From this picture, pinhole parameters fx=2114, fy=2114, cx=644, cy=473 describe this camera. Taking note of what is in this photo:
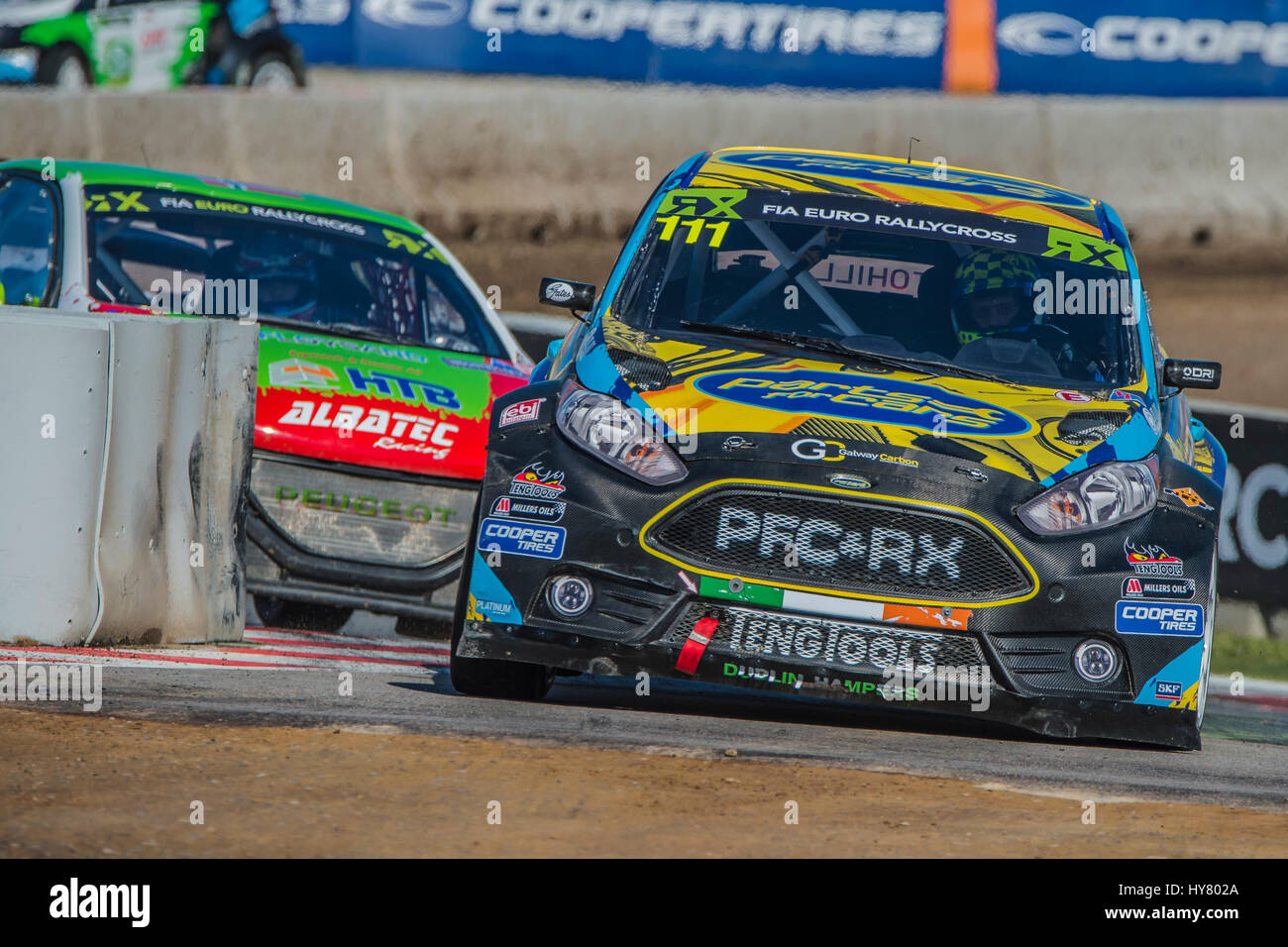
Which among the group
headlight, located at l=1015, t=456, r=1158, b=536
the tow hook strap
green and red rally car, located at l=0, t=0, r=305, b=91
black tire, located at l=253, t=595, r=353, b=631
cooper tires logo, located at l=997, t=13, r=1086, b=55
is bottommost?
black tire, located at l=253, t=595, r=353, b=631

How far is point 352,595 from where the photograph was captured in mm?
8062

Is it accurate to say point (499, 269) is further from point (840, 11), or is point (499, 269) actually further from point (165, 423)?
point (165, 423)

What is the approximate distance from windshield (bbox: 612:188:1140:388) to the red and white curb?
159 centimetres

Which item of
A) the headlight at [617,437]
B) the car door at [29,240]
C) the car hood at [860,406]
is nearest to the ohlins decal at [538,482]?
the headlight at [617,437]

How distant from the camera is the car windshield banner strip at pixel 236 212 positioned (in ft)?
29.7

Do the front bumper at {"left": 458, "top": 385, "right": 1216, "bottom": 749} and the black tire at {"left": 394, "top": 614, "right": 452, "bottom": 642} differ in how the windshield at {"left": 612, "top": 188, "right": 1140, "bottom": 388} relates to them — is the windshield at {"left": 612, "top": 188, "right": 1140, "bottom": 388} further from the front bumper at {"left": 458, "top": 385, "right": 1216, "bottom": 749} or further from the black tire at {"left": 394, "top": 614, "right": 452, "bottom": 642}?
the black tire at {"left": 394, "top": 614, "right": 452, "bottom": 642}

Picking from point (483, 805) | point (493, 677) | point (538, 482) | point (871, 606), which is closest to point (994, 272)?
point (871, 606)

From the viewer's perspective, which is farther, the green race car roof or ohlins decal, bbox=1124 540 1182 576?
the green race car roof

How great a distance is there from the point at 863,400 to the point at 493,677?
1.39 metres

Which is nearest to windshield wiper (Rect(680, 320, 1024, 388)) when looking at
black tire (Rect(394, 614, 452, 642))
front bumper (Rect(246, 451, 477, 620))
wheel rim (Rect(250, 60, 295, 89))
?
front bumper (Rect(246, 451, 477, 620))

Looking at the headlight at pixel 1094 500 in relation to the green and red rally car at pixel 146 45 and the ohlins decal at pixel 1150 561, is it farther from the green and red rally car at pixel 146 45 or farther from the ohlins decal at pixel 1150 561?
the green and red rally car at pixel 146 45

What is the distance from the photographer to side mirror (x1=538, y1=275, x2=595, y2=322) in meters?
7.03

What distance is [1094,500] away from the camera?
240 inches

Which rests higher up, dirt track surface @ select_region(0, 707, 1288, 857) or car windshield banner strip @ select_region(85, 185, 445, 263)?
car windshield banner strip @ select_region(85, 185, 445, 263)
